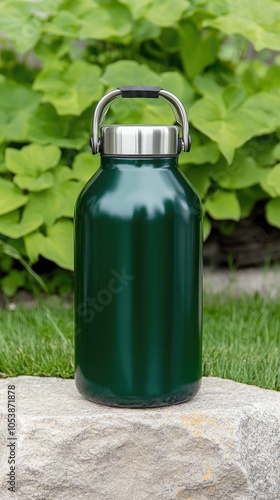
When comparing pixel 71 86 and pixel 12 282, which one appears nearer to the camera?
pixel 71 86

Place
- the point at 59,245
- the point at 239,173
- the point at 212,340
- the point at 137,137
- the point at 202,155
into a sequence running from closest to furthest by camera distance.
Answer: the point at 137,137
the point at 212,340
the point at 59,245
the point at 202,155
the point at 239,173

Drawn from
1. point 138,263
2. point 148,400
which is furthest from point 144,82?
point 148,400

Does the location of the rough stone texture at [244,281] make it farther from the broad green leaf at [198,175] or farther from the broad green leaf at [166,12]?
the broad green leaf at [166,12]

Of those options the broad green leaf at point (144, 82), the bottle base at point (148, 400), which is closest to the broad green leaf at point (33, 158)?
the broad green leaf at point (144, 82)

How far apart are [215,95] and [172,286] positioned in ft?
4.82

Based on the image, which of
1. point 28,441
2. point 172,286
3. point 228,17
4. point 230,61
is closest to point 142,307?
point 172,286

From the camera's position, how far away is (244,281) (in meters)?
3.50

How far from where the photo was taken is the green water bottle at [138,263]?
184 centimetres

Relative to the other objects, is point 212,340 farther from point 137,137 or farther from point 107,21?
point 107,21

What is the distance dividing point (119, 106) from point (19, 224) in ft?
1.95

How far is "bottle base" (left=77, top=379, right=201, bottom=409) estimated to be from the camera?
6.27ft

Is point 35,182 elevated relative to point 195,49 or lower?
lower

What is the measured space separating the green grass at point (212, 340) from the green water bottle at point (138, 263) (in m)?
0.42

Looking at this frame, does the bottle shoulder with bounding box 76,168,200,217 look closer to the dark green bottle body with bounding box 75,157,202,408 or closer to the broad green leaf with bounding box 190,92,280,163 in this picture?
the dark green bottle body with bounding box 75,157,202,408
